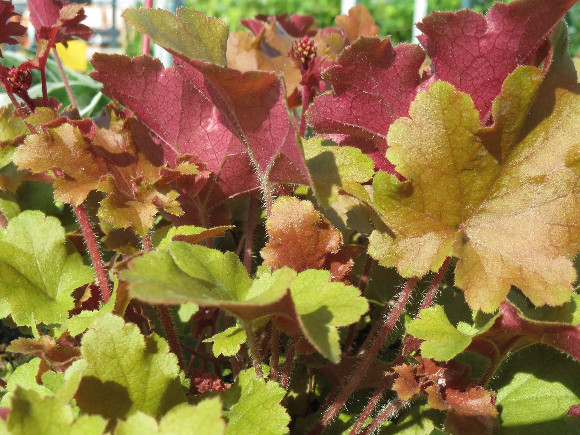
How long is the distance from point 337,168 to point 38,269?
50 cm

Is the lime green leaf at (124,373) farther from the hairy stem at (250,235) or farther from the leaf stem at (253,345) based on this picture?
the hairy stem at (250,235)

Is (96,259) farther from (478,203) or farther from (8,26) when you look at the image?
(478,203)

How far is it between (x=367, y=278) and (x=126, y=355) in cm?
44

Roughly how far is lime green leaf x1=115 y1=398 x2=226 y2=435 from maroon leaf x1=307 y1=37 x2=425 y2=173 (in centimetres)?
46

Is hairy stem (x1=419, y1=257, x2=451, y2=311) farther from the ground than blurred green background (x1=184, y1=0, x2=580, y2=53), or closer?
farther from the ground

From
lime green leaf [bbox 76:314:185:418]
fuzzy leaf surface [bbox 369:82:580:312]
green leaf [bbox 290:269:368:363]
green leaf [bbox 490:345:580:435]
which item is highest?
fuzzy leaf surface [bbox 369:82:580:312]

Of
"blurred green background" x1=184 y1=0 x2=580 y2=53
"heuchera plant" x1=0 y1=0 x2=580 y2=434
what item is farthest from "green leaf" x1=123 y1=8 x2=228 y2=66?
"blurred green background" x1=184 y1=0 x2=580 y2=53

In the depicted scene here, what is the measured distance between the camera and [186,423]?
56 centimetres

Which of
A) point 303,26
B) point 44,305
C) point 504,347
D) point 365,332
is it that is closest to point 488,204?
point 504,347

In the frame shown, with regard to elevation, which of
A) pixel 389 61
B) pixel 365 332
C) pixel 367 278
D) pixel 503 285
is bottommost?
→ pixel 365 332

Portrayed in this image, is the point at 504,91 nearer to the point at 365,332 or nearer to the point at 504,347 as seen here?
the point at 504,347

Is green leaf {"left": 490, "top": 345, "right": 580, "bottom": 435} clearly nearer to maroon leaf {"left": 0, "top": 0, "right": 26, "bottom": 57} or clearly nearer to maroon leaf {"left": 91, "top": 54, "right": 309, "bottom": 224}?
maroon leaf {"left": 91, "top": 54, "right": 309, "bottom": 224}

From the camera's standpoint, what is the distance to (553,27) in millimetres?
745

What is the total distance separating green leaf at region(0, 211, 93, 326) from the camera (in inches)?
33.9
